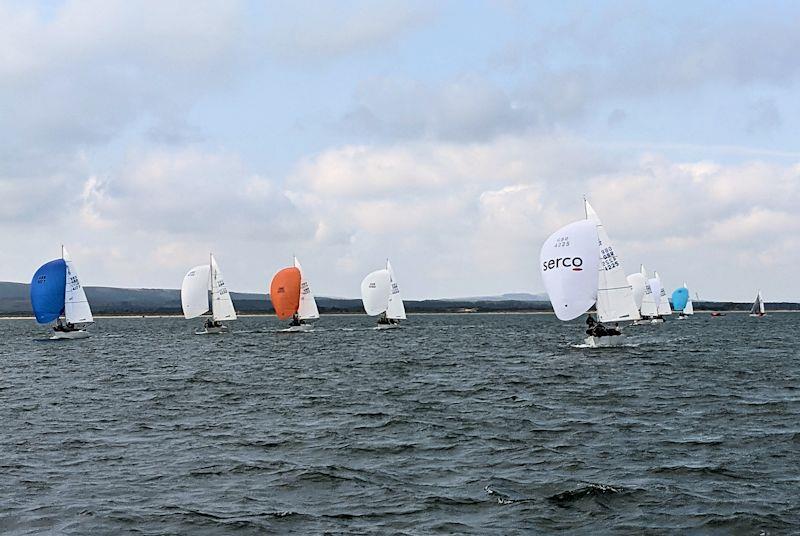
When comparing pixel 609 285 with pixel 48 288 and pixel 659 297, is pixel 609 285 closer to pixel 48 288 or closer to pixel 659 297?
pixel 48 288

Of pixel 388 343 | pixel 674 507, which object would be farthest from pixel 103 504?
pixel 388 343

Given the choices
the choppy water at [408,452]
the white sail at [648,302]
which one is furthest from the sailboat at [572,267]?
the white sail at [648,302]

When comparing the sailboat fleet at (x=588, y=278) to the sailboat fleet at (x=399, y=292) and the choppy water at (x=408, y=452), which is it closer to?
the sailboat fleet at (x=399, y=292)

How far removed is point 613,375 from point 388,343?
3349cm

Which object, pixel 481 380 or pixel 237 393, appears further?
pixel 481 380

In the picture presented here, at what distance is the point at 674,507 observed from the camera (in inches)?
563

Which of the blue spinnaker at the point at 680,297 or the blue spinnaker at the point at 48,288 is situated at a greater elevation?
the blue spinnaker at the point at 48,288

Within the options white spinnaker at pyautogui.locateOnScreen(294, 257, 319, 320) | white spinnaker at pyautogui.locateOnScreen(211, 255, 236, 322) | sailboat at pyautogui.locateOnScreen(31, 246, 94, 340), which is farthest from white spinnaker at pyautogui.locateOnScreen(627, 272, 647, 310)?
sailboat at pyautogui.locateOnScreen(31, 246, 94, 340)

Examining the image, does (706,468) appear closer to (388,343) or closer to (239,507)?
(239,507)

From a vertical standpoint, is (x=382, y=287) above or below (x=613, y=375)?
above

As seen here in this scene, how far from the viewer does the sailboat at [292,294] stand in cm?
7588

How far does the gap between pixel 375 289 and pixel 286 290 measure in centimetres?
1098

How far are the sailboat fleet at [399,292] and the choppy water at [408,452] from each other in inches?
226

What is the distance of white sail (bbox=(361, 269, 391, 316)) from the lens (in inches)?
3282
